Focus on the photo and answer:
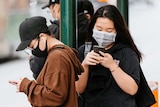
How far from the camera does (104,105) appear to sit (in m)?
2.12

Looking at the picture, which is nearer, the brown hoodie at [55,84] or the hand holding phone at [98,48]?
the brown hoodie at [55,84]

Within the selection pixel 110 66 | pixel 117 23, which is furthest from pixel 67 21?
pixel 110 66

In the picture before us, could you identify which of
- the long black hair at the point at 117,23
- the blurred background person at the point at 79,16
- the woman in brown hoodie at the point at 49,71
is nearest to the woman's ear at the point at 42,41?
the woman in brown hoodie at the point at 49,71

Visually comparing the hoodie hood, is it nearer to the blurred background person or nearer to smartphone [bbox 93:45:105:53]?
smartphone [bbox 93:45:105:53]

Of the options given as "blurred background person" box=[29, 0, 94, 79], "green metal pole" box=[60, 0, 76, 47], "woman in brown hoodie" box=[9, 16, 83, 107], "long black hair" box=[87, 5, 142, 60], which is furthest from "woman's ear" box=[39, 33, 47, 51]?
Answer: "green metal pole" box=[60, 0, 76, 47]

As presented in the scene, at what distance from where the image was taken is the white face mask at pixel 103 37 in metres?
2.10

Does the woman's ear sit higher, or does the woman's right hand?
the woman's ear

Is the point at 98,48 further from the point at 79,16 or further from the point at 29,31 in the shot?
the point at 79,16

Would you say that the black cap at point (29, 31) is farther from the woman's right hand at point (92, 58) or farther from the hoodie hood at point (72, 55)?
the woman's right hand at point (92, 58)

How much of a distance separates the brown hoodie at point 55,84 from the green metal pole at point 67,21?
750mm

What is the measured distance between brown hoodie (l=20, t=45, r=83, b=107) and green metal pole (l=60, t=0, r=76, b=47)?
750 millimetres

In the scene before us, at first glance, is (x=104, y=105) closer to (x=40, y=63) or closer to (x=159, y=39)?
(x=40, y=63)

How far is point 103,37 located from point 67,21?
0.58 meters

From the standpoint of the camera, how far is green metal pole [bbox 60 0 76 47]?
261 cm
